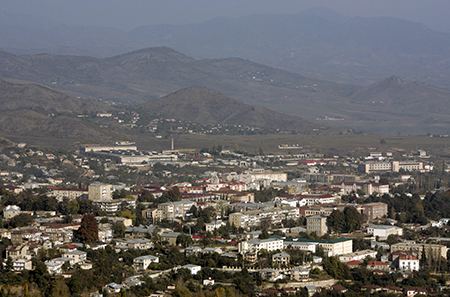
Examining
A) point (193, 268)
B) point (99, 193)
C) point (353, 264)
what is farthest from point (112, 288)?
point (99, 193)

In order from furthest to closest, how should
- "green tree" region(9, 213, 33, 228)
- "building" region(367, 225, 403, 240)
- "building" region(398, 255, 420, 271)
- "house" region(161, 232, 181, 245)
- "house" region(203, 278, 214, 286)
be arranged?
"building" region(367, 225, 403, 240)
"green tree" region(9, 213, 33, 228)
"house" region(161, 232, 181, 245)
"building" region(398, 255, 420, 271)
"house" region(203, 278, 214, 286)

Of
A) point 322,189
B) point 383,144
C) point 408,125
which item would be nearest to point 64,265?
point 322,189

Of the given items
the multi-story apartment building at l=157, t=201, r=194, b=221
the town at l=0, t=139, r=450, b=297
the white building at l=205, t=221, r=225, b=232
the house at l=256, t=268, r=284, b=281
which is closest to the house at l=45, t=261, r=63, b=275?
the town at l=0, t=139, r=450, b=297

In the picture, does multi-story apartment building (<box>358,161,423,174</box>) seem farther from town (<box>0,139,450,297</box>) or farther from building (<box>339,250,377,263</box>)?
building (<box>339,250,377,263</box>)

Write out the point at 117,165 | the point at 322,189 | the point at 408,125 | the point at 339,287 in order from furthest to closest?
the point at 408,125 < the point at 117,165 < the point at 322,189 < the point at 339,287

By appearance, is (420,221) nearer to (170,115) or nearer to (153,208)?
(153,208)

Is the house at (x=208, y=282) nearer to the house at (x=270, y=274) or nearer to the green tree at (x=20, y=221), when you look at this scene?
the house at (x=270, y=274)
